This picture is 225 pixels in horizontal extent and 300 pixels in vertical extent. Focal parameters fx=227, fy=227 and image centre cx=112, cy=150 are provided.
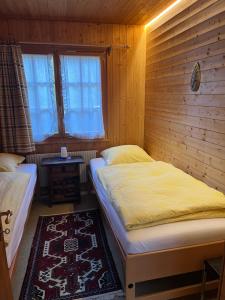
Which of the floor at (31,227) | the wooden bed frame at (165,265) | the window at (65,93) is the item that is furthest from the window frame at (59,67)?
the wooden bed frame at (165,265)

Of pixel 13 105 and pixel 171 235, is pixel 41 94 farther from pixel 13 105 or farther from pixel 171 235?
pixel 171 235

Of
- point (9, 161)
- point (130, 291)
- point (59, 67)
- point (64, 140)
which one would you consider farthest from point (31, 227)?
point (59, 67)

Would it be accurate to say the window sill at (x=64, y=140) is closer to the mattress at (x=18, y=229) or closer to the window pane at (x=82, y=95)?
the window pane at (x=82, y=95)

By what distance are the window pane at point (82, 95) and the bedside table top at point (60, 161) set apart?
0.36m

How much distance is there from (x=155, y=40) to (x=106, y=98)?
1035 millimetres

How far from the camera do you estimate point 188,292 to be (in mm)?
1638

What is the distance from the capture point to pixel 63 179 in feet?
10.5

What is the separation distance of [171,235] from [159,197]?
0.39m

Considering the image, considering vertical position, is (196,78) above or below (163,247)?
above

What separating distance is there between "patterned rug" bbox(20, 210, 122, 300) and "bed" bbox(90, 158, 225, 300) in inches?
14.4

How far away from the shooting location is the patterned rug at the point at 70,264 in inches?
69.7

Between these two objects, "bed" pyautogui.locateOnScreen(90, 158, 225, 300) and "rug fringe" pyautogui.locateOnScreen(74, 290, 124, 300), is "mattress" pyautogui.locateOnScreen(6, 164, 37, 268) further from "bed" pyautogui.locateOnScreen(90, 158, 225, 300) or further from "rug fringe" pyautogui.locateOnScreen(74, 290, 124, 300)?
"bed" pyautogui.locateOnScreen(90, 158, 225, 300)

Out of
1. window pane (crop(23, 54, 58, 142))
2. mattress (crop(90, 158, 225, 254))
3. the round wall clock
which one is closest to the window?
window pane (crop(23, 54, 58, 142))

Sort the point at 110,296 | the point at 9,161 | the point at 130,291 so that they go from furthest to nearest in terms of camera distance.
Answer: the point at 9,161 → the point at 110,296 → the point at 130,291
